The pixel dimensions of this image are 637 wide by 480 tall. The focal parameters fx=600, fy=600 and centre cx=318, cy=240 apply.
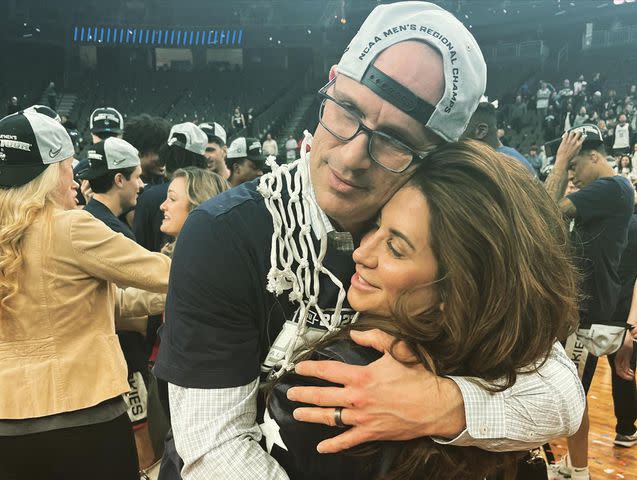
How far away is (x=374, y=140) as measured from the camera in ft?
3.64

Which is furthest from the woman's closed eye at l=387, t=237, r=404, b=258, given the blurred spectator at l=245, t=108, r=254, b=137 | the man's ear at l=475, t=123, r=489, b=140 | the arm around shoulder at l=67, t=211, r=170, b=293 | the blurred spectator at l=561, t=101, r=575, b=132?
the blurred spectator at l=245, t=108, r=254, b=137

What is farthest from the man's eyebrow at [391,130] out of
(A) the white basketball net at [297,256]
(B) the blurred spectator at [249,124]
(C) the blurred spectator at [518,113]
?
(B) the blurred spectator at [249,124]

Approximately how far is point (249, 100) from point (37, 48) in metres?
7.09

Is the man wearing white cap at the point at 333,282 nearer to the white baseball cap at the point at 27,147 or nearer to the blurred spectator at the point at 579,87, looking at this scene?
the white baseball cap at the point at 27,147

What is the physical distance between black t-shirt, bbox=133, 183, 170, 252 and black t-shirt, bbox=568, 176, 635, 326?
217 centimetres

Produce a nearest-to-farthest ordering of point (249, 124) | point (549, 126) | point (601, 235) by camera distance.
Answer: point (601, 235), point (549, 126), point (249, 124)

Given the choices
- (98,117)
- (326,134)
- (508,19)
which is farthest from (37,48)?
(326,134)

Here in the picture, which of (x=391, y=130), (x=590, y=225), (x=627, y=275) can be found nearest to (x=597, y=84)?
(x=627, y=275)

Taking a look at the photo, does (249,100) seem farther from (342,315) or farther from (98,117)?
(342,315)

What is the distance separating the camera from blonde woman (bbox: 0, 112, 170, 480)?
72.2 inches

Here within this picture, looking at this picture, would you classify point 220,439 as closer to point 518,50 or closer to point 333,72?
point 333,72

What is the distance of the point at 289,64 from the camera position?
76.9ft

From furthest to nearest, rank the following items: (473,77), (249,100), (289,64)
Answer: (289,64), (249,100), (473,77)

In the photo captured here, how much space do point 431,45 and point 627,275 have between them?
3.27 m
